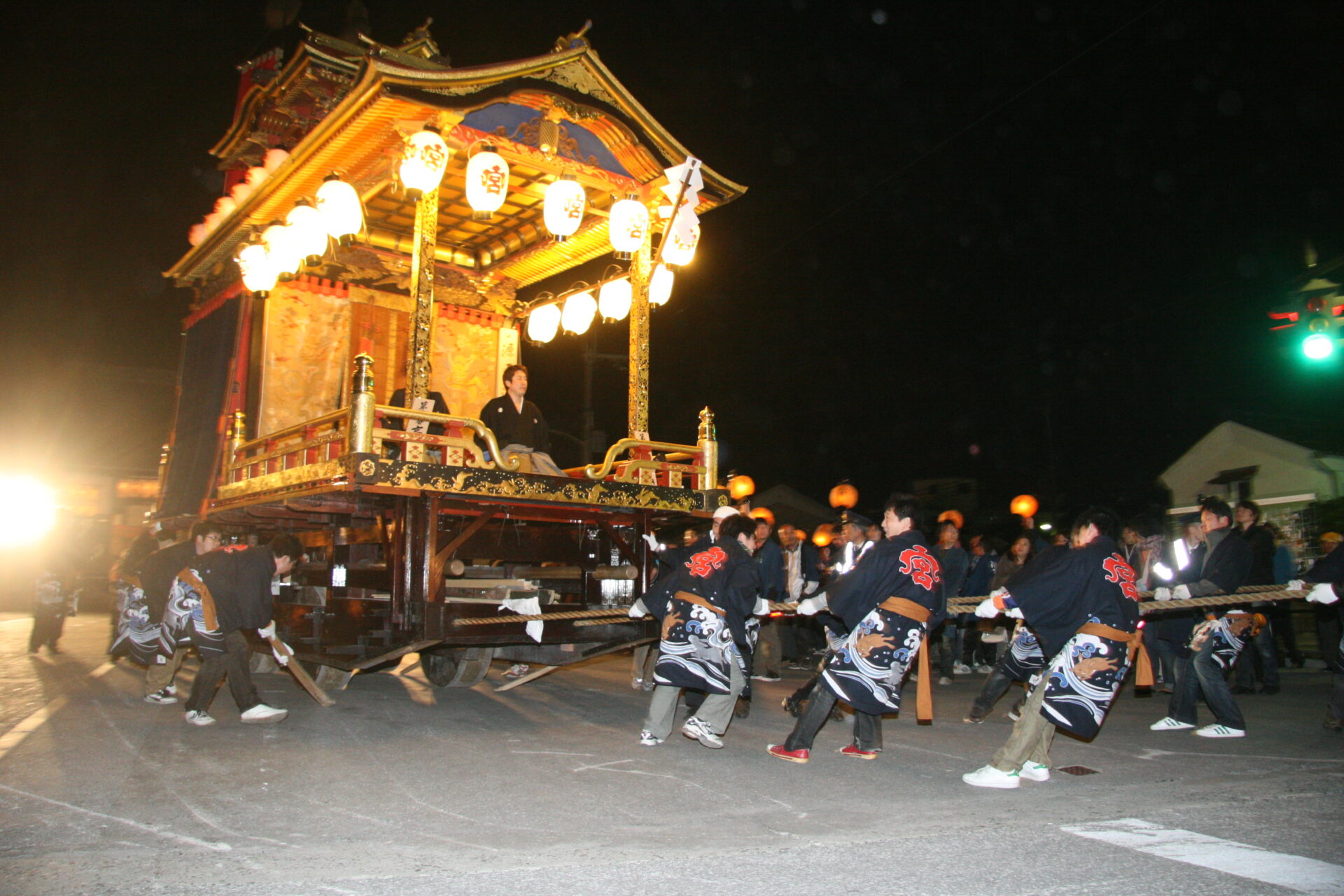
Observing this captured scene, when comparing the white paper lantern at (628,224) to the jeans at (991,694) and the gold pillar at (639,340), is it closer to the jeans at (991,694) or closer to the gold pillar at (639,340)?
the gold pillar at (639,340)

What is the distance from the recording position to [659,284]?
9445 millimetres

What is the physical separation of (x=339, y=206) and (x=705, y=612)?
550cm

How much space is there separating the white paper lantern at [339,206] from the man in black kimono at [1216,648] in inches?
312

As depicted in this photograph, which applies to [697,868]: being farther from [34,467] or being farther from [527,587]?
[34,467]

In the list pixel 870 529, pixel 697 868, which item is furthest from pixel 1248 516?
pixel 697 868

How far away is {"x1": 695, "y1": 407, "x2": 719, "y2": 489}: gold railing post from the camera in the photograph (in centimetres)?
880

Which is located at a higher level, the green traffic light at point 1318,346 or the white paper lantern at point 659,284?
the white paper lantern at point 659,284

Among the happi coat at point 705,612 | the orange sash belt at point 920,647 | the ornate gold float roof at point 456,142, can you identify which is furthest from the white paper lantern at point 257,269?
the orange sash belt at point 920,647

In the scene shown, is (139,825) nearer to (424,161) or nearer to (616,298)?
(424,161)

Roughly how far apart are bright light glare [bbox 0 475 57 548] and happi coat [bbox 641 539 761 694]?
971 inches

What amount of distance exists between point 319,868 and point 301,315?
8.30 meters

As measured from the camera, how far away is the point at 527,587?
7305mm

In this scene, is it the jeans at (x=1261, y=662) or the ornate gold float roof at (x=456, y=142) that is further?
the jeans at (x=1261, y=662)

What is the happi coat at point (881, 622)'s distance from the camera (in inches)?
207
